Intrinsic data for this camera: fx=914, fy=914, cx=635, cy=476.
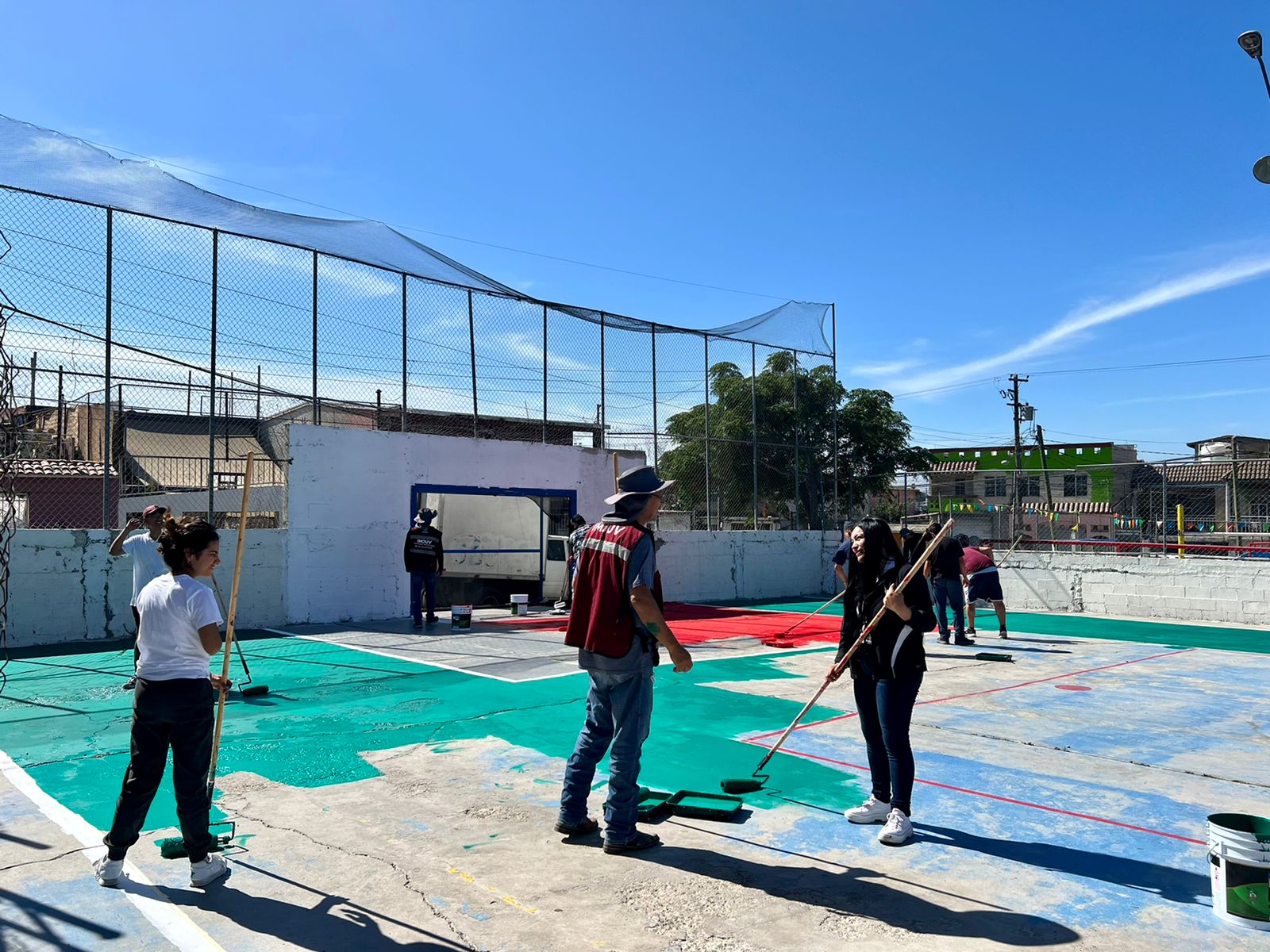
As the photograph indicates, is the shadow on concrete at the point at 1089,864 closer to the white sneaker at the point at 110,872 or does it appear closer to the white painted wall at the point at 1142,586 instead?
the white sneaker at the point at 110,872

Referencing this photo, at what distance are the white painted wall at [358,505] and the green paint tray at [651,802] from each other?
10.2 metres

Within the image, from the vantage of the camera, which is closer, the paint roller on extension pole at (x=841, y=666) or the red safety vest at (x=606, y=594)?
the red safety vest at (x=606, y=594)

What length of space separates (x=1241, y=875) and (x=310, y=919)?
387 centimetres

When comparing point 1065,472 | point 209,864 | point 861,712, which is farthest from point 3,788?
point 1065,472

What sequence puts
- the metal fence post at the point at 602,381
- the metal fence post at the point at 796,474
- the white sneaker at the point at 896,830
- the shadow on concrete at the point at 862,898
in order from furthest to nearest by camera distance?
the metal fence post at the point at 796,474
the metal fence post at the point at 602,381
the white sneaker at the point at 896,830
the shadow on concrete at the point at 862,898

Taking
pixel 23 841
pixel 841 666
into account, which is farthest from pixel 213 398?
pixel 841 666

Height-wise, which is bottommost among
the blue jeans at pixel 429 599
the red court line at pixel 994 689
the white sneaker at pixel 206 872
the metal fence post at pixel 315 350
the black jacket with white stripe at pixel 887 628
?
the red court line at pixel 994 689

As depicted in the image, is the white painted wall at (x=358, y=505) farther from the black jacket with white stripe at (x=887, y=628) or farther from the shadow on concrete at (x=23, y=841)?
the black jacket with white stripe at (x=887, y=628)

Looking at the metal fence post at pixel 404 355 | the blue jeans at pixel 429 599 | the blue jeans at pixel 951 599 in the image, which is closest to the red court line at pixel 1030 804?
the blue jeans at pixel 951 599

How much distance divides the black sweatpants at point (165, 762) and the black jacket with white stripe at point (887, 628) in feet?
10.6

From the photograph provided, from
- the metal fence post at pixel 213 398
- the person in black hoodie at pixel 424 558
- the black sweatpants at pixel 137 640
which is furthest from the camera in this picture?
the person in black hoodie at pixel 424 558

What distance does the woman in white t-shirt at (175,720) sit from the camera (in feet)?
13.2

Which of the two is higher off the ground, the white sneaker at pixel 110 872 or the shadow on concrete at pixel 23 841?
the white sneaker at pixel 110 872

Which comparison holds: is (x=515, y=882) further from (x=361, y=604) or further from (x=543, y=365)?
(x=543, y=365)
